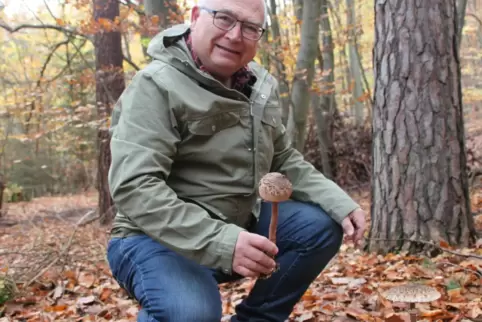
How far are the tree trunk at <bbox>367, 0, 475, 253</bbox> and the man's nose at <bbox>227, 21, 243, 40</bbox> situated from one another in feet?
6.80

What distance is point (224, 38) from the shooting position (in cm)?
202

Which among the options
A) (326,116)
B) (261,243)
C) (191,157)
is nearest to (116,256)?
(191,157)

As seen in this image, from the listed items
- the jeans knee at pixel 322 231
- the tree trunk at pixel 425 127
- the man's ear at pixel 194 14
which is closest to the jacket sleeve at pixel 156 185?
the man's ear at pixel 194 14

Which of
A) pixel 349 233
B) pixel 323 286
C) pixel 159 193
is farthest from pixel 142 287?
pixel 323 286

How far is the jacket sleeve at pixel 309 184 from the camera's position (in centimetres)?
227

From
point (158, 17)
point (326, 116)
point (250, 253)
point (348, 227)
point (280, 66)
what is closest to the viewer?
point (250, 253)

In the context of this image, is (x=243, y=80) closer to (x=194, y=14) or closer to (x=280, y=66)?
(x=194, y=14)

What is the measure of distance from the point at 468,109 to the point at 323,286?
81.0 feet

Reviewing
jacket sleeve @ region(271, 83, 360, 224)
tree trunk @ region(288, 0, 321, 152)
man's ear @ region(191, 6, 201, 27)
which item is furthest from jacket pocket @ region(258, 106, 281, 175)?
tree trunk @ region(288, 0, 321, 152)

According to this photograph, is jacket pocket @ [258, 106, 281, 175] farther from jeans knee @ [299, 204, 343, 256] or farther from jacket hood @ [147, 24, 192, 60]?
jacket hood @ [147, 24, 192, 60]

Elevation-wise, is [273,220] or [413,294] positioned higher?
[273,220]

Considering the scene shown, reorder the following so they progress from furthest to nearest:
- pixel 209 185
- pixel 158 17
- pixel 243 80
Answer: pixel 158 17
pixel 243 80
pixel 209 185

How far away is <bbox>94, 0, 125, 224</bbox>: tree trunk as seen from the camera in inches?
282

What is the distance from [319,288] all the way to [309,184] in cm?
126
